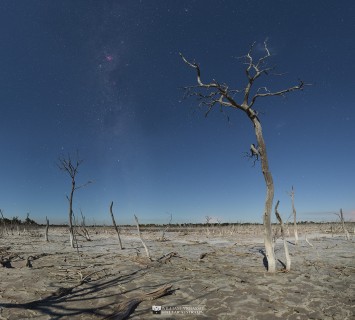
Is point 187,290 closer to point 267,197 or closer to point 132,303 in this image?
point 132,303

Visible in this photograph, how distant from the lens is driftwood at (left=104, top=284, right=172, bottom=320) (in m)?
6.78

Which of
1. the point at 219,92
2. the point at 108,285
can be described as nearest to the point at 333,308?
the point at 108,285

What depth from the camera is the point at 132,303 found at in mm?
7504

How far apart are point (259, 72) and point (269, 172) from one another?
3.90m

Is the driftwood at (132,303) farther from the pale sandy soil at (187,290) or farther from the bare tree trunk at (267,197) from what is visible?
the bare tree trunk at (267,197)

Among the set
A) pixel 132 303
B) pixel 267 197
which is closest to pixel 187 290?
pixel 132 303

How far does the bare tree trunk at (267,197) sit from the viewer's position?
10.9 meters

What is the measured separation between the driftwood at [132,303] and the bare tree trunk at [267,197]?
4.18m

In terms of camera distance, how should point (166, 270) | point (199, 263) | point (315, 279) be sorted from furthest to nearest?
point (199, 263), point (166, 270), point (315, 279)

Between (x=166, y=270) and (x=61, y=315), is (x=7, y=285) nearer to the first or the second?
(x=61, y=315)

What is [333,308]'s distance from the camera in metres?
7.31

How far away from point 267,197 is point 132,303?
20.7 ft

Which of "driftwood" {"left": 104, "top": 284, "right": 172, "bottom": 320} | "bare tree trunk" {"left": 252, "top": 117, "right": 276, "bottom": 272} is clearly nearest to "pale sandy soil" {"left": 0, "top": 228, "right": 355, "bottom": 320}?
"driftwood" {"left": 104, "top": 284, "right": 172, "bottom": 320}

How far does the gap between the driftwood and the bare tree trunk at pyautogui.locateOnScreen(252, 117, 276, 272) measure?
4177 mm
